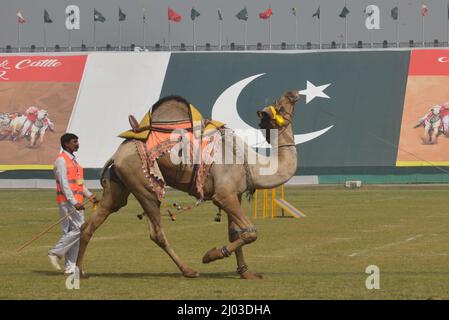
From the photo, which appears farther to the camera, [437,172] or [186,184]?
[437,172]

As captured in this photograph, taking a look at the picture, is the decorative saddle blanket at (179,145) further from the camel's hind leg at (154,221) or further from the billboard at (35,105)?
the billboard at (35,105)

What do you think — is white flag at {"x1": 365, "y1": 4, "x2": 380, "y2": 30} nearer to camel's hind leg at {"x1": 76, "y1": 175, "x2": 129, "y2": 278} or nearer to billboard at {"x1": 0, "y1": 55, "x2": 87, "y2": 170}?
billboard at {"x1": 0, "y1": 55, "x2": 87, "y2": 170}

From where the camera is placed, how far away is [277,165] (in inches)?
788

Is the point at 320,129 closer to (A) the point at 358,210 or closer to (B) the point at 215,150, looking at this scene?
(A) the point at 358,210

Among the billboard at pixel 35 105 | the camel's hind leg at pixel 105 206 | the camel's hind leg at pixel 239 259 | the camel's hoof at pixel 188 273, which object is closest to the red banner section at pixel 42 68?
the billboard at pixel 35 105

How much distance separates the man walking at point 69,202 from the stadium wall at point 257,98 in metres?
61.7

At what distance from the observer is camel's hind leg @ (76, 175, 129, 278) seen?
2006cm

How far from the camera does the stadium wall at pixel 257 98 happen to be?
8788 cm

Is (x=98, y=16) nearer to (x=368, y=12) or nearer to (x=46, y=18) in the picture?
(x=46, y=18)

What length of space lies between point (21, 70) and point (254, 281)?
86.6 metres

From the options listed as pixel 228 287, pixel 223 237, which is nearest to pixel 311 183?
pixel 223 237

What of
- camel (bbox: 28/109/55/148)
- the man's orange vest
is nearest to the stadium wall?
camel (bbox: 28/109/55/148)

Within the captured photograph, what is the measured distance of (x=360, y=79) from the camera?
319 feet

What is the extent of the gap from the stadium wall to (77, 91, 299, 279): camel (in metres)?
63.0
